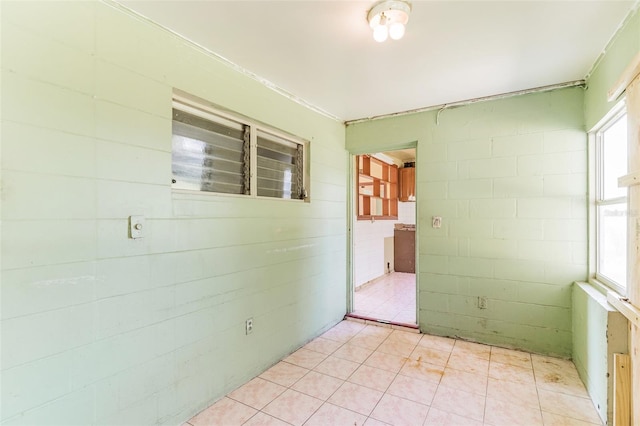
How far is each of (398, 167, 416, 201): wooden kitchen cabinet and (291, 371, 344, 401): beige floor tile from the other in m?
5.04

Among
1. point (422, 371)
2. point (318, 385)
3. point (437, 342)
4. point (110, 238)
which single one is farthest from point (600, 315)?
point (110, 238)

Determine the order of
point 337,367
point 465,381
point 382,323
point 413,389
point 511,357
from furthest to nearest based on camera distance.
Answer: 1. point 382,323
2. point 511,357
3. point 337,367
4. point 465,381
5. point 413,389

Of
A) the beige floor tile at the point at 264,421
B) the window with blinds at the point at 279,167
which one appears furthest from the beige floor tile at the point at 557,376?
the window with blinds at the point at 279,167

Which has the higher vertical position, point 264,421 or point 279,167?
point 279,167

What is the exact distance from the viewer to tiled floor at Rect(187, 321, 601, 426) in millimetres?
1998

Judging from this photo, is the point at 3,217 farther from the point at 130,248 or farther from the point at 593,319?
the point at 593,319

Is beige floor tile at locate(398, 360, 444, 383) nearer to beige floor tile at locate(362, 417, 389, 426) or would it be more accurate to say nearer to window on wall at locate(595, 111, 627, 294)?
beige floor tile at locate(362, 417, 389, 426)

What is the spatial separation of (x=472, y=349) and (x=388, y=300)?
1.60 m

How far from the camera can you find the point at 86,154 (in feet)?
4.98

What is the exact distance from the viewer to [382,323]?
3598 millimetres

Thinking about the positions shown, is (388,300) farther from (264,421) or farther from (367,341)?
(264,421)

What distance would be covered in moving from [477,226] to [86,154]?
319 cm

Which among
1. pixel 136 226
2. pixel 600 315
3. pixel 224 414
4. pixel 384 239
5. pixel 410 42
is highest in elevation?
pixel 410 42

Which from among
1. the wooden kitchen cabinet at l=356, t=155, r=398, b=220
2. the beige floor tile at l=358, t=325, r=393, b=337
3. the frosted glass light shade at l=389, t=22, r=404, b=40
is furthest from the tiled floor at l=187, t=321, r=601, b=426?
the wooden kitchen cabinet at l=356, t=155, r=398, b=220
